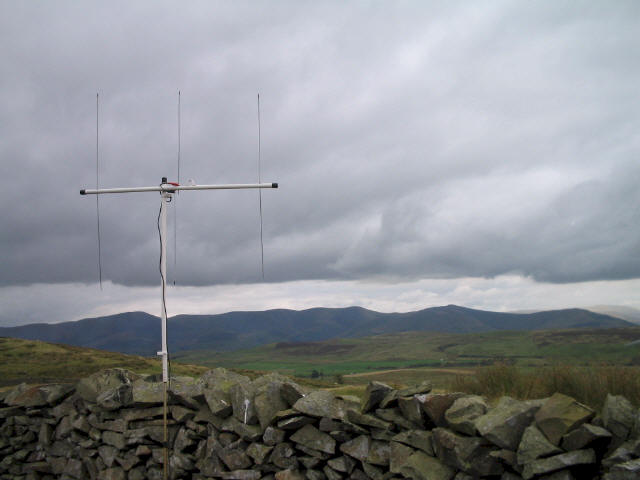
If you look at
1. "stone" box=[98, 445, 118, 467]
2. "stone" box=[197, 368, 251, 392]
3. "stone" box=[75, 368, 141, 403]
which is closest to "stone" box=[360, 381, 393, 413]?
"stone" box=[197, 368, 251, 392]

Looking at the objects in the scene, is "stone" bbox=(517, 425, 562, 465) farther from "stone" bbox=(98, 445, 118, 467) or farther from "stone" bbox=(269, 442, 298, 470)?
"stone" bbox=(98, 445, 118, 467)

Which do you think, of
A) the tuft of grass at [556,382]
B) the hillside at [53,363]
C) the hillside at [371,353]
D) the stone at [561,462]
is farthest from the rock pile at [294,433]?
the hillside at [371,353]

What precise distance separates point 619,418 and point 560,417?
1.71 ft

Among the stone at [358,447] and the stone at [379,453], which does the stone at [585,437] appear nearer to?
the stone at [379,453]

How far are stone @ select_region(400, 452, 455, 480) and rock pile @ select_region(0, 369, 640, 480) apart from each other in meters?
0.01

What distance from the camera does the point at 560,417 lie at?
204 inches

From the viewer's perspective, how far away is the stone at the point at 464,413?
5.89 metres

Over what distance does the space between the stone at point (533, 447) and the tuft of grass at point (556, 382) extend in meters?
1.79

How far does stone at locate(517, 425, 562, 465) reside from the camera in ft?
16.7

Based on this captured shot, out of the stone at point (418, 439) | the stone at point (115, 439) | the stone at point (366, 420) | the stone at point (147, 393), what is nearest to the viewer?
the stone at point (418, 439)

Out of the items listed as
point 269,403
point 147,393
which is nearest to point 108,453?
point 147,393

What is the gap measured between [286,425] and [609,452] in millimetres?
4292

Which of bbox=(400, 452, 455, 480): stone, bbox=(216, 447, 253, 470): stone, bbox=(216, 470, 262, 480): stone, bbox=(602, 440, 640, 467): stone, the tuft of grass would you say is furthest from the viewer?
bbox=(216, 447, 253, 470): stone

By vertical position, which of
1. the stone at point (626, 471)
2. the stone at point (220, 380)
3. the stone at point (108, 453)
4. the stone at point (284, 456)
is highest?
the stone at point (220, 380)
